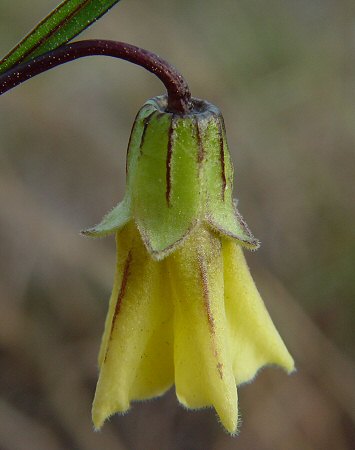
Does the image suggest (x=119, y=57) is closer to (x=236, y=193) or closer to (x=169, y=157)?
(x=169, y=157)

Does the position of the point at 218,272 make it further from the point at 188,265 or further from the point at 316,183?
the point at 316,183

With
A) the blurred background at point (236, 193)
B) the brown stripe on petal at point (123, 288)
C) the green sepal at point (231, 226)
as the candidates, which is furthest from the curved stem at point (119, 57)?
the blurred background at point (236, 193)

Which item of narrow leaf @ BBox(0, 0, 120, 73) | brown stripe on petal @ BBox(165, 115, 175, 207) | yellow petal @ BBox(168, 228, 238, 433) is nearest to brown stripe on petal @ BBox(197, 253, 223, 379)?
yellow petal @ BBox(168, 228, 238, 433)

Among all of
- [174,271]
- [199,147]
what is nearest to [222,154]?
[199,147]

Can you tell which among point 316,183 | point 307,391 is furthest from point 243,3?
point 307,391

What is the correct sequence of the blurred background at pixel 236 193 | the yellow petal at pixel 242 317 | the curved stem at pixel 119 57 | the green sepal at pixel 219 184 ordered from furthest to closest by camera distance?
the blurred background at pixel 236 193 → the yellow petal at pixel 242 317 → the green sepal at pixel 219 184 → the curved stem at pixel 119 57

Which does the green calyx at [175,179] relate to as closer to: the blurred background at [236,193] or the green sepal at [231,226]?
the green sepal at [231,226]

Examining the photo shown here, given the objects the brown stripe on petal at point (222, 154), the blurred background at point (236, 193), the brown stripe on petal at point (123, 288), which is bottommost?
the blurred background at point (236, 193)
